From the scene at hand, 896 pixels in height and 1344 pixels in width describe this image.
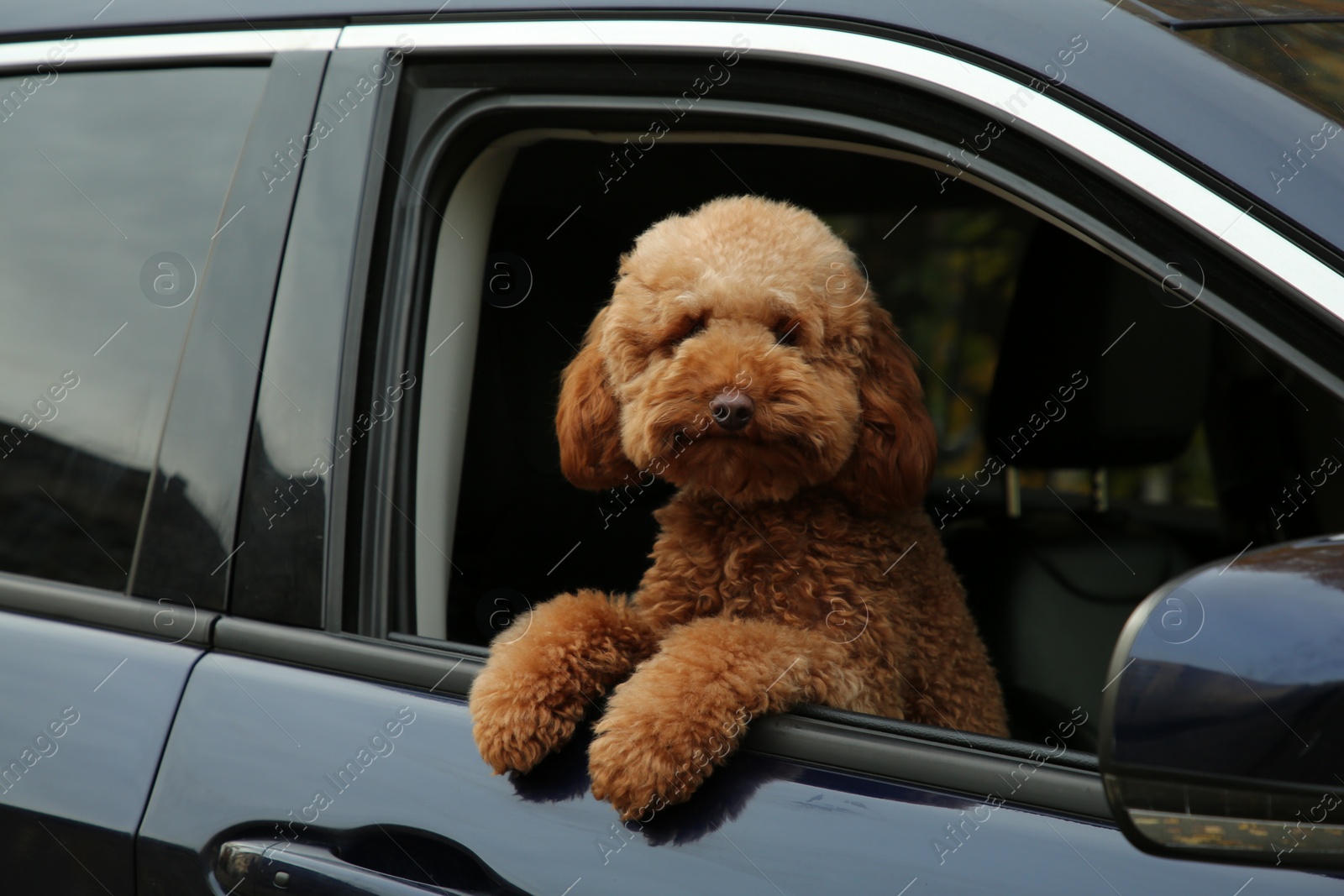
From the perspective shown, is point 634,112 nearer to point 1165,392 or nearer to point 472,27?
point 472,27

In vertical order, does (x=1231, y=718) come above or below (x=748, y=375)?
below

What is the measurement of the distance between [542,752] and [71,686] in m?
0.69

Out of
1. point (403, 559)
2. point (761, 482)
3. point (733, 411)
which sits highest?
point (733, 411)

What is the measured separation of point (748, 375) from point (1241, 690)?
0.89 m

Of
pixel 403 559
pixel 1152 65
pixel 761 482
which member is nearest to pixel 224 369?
pixel 403 559

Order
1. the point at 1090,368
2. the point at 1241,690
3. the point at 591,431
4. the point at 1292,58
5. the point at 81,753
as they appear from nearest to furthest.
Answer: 1. the point at 1241,690
2. the point at 1292,58
3. the point at 81,753
4. the point at 591,431
5. the point at 1090,368

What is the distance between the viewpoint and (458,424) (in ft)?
5.68

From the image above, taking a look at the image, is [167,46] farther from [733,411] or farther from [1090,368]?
[1090,368]

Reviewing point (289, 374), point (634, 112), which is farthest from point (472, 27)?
point (289, 374)

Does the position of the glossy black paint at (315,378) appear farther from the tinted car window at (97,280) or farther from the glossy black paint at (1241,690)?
the glossy black paint at (1241,690)

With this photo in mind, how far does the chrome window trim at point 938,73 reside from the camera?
1021 mm

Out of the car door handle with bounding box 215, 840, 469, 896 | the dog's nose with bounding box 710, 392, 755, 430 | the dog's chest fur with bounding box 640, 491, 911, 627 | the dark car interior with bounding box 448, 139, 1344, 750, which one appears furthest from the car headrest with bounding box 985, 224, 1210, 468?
the car door handle with bounding box 215, 840, 469, 896

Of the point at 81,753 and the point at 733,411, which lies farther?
the point at 733,411

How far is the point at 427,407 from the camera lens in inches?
63.9
